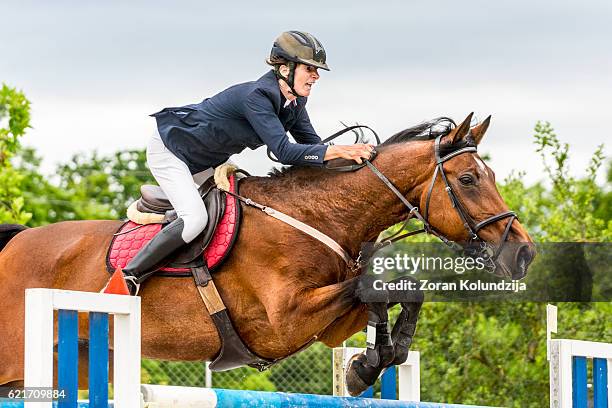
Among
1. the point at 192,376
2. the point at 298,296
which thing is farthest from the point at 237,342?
the point at 192,376

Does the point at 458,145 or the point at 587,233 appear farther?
the point at 587,233

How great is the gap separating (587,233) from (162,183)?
18.8 feet

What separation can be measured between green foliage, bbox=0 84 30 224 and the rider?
4050 millimetres

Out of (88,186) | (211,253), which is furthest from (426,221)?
(88,186)

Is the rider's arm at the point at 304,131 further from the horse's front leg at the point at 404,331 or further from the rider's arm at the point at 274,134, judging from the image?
the horse's front leg at the point at 404,331

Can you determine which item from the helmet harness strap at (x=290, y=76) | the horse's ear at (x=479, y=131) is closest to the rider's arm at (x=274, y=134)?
the helmet harness strap at (x=290, y=76)

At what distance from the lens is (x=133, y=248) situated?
6.02 m

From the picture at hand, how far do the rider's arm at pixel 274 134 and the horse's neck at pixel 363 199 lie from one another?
0.67ft

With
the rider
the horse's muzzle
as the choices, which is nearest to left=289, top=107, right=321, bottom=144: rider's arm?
the rider

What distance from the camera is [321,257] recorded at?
225 inches

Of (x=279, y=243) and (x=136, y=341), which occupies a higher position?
(x=279, y=243)

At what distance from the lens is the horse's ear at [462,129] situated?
18.5 feet

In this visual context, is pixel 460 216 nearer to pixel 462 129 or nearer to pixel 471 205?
pixel 471 205

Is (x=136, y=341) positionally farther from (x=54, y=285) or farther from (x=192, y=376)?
(x=192, y=376)
